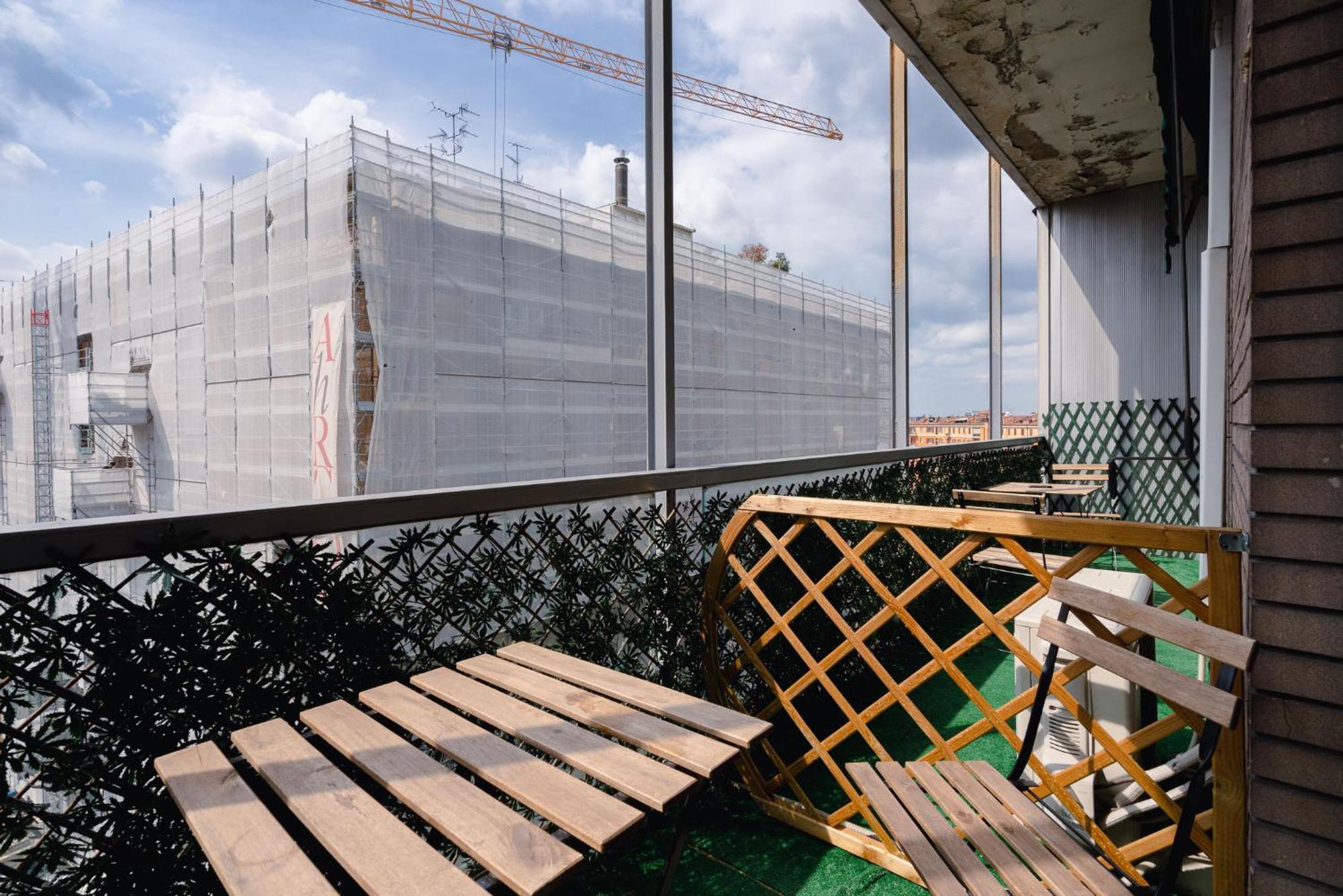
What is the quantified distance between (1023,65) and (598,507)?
4067 mm

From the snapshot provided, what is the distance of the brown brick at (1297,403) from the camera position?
0.95 m

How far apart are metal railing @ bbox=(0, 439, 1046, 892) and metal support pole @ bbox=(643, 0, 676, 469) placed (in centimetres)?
43

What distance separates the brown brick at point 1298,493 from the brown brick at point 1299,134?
496 millimetres

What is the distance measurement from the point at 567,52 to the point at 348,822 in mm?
21967

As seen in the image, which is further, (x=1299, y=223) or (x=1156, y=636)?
(x=1156, y=636)

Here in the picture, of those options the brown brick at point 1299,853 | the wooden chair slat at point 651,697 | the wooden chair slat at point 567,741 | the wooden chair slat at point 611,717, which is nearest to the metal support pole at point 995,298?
the brown brick at point 1299,853

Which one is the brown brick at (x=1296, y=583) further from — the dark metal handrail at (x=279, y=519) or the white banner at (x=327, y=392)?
the white banner at (x=327, y=392)

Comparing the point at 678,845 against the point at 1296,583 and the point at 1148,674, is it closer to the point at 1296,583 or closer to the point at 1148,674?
the point at 1148,674

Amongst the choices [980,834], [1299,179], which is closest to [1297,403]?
[1299,179]

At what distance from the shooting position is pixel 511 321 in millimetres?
7301

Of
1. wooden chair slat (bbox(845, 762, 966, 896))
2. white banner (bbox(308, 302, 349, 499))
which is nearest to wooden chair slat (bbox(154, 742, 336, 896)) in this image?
wooden chair slat (bbox(845, 762, 966, 896))

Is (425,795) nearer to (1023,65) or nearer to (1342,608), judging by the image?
(1342,608)

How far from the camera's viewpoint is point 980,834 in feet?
3.66

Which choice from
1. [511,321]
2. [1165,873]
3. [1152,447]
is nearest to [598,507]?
[1165,873]
